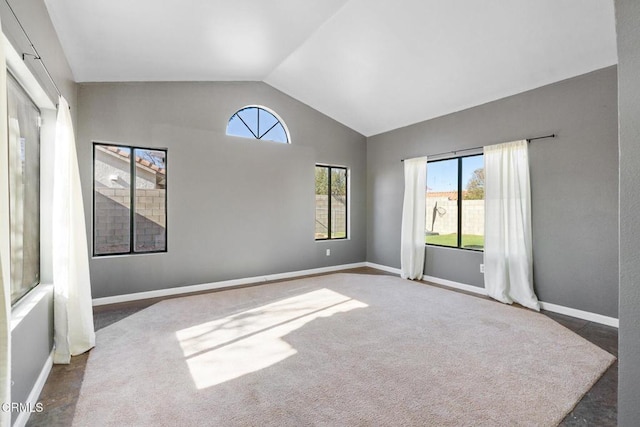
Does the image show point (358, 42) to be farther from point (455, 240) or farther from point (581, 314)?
point (581, 314)

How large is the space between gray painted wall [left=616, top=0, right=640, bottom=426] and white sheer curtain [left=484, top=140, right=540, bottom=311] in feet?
9.98

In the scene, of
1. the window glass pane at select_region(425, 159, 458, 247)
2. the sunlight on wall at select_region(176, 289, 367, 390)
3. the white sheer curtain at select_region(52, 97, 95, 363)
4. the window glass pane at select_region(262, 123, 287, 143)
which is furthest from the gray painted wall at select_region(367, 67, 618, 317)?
the white sheer curtain at select_region(52, 97, 95, 363)

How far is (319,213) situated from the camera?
18.8 feet

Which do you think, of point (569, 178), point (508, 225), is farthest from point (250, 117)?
point (569, 178)

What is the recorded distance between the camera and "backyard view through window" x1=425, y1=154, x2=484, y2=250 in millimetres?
4527

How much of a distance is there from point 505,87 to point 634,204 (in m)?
3.46

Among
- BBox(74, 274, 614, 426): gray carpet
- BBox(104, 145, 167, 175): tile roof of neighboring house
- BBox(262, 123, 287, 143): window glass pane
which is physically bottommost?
BBox(74, 274, 614, 426): gray carpet

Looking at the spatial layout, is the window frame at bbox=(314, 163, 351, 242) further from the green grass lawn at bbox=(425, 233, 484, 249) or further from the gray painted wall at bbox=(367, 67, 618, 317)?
the gray painted wall at bbox=(367, 67, 618, 317)

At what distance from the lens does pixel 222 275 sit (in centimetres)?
465

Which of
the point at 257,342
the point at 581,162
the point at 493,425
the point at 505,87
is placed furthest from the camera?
the point at 505,87

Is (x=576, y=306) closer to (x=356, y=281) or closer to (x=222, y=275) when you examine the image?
(x=356, y=281)

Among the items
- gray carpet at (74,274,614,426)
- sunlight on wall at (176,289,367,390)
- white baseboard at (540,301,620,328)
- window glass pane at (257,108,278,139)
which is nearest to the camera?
gray carpet at (74,274,614,426)

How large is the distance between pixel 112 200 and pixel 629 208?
479 cm

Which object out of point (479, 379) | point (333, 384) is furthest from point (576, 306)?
point (333, 384)
